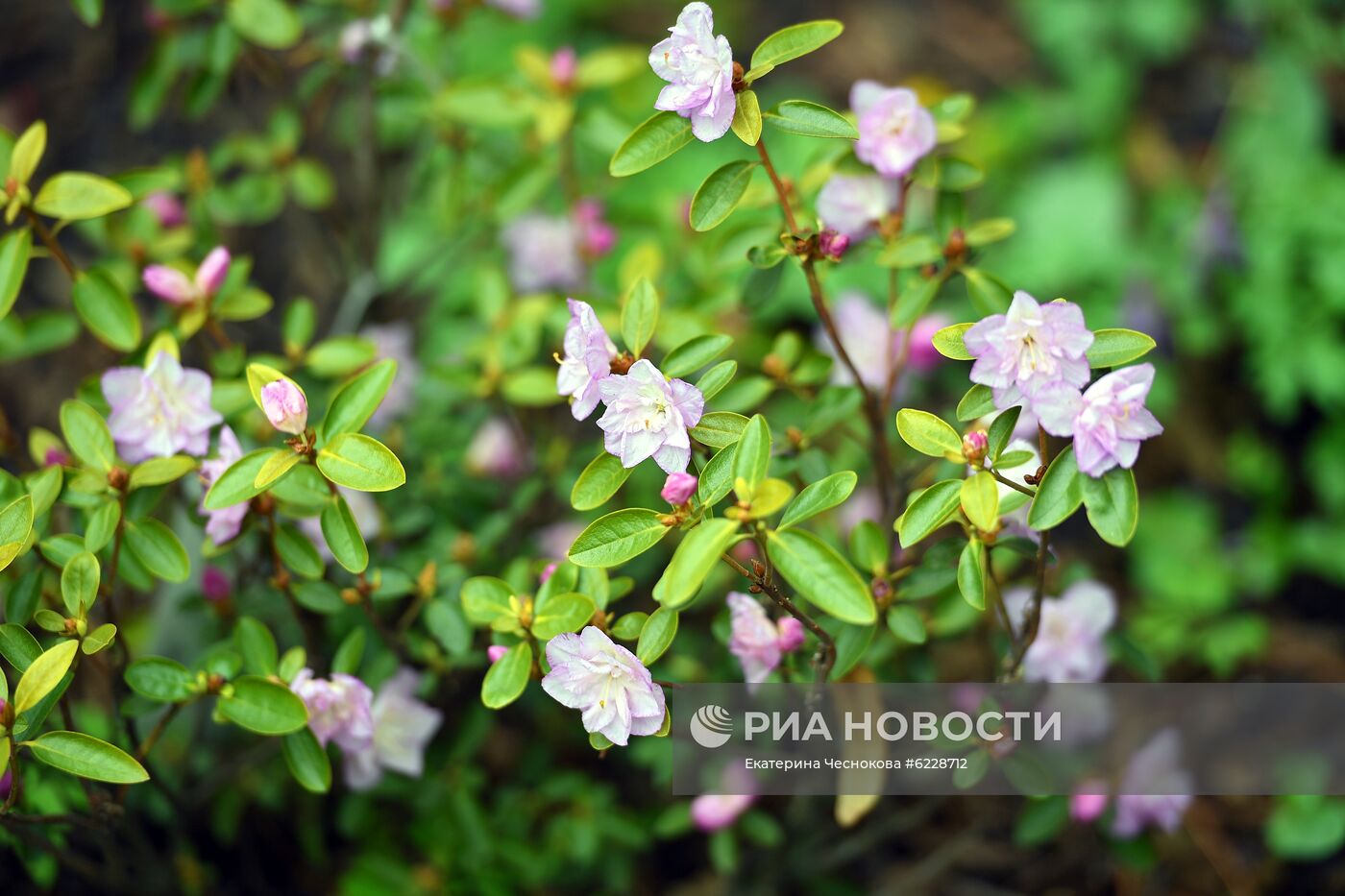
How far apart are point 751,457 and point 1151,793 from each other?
40.0 inches

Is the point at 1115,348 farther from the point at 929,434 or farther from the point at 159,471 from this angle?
the point at 159,471

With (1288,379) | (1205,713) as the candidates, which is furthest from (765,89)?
(1205,713)

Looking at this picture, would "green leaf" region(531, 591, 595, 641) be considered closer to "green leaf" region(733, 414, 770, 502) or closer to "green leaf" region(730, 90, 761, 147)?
"green leaf" region(733, 414, 770, 502)

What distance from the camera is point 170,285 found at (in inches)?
60.4

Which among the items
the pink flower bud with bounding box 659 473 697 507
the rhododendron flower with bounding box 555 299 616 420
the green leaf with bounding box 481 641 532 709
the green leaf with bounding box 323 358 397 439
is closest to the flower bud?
the pink flower bud with bounding box 659 473 697 507

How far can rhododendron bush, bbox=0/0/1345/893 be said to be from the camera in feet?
3.94

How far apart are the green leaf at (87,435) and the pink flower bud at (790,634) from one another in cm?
92

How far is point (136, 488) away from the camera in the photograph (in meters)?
1.40

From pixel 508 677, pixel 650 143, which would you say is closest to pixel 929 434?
pixel 650 143

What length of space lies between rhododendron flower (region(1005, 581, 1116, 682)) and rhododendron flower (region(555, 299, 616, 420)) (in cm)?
73

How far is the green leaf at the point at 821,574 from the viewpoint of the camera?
1.08 meters

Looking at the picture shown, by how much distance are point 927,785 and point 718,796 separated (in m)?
0.39

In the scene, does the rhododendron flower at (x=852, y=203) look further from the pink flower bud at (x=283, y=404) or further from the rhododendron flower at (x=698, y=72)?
the pink flower bud at (x=283, y=404)

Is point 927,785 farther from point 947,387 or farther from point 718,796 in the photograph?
point 947,387
